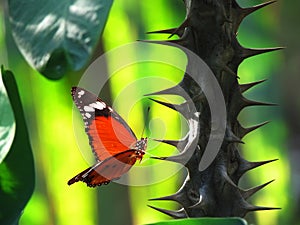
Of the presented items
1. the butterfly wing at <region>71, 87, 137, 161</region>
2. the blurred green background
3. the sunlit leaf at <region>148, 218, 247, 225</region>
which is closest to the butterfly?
the butterfly wing at <region>71, 87, 137, 161</region>

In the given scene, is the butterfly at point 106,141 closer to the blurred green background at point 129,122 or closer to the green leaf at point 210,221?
the green leaf at point 210,221

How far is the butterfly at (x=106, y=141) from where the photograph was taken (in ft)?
1.60

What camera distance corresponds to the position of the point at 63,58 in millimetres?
353

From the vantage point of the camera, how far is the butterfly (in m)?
0.49

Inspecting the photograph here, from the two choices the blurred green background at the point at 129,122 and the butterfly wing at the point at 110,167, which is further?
the blurred green background at the point at 129,122

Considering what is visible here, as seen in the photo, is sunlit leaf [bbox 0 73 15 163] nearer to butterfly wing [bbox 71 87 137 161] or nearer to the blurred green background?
butterfly wing [bbox 71 87 137 161]

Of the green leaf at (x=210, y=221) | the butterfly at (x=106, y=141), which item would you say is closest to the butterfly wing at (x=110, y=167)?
the butterfly at (x=106, y=141)

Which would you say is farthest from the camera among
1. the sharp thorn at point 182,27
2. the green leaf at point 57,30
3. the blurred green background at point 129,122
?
the blurred green background at point 129,122

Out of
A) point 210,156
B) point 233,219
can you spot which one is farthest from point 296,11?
point 233,219

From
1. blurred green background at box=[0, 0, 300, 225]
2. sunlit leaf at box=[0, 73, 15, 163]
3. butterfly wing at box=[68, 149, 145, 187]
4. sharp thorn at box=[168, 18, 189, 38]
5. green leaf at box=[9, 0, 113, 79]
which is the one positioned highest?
green leaf at box=[9, 0, 113, 79]

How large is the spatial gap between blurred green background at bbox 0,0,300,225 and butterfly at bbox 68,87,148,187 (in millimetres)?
269

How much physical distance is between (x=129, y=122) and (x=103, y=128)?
0.35 meters

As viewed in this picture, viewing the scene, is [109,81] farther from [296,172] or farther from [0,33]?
[296,172]

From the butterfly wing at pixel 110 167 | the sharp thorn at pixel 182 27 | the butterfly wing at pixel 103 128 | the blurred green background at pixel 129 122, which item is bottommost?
the blurred green background at pixel 129 122
